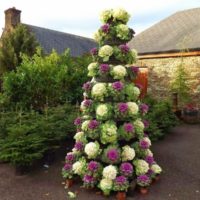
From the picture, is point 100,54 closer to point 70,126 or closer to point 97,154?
point 97,154

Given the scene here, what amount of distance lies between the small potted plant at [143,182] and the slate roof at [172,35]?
9.28 metres

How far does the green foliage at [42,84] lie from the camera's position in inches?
424

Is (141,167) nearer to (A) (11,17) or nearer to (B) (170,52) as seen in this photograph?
(B) (170,52)

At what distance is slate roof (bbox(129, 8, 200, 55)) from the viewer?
14.5m

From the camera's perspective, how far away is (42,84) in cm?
1112

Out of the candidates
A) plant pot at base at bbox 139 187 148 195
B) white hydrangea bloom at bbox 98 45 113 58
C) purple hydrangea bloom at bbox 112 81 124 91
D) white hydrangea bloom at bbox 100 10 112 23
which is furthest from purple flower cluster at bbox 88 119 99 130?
white hydrangea bloom at bbox 100 10 112 23

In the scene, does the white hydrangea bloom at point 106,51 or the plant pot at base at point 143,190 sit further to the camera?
the white hydrangea bloom at point 106,51

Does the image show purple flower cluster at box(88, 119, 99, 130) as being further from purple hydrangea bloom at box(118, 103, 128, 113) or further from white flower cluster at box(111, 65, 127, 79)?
white flower cluster at box(111, 65, 127, 79)

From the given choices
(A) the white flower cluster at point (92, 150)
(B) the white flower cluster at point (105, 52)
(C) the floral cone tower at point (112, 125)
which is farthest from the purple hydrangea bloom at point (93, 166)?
(B) the white flower cluster at point (105, 52)

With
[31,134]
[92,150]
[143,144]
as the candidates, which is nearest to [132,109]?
[143,144]

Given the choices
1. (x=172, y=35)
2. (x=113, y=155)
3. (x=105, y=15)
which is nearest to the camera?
(x=113, y=155)

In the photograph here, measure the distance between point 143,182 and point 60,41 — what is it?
82.8ft

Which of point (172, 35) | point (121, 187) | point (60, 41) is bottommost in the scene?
point (121, 187)

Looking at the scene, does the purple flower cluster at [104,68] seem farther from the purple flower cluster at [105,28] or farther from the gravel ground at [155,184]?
the gravel ground at [155,184]
